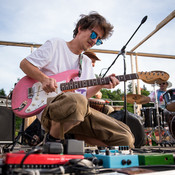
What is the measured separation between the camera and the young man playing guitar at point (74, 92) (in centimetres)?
136

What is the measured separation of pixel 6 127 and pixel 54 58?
6.13 ft

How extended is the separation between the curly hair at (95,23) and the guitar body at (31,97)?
1.91ft

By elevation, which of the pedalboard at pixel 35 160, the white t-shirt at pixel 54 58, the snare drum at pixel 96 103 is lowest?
the pedalboard at pixel 35 160

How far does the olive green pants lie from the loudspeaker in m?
1.82

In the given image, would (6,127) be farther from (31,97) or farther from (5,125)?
(31,97)

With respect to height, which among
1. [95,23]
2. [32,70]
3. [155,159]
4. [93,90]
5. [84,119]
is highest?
[95,23]

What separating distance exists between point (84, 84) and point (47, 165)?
1392 mm

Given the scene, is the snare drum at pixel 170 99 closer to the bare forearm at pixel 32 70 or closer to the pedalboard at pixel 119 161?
the bare forearm at pixel 32 70

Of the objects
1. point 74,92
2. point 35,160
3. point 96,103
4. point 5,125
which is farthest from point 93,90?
point 5,125

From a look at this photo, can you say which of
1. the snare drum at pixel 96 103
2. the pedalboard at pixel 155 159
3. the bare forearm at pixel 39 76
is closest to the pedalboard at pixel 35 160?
the pedalboard at pixel 155 159

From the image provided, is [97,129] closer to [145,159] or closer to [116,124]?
[116,124]

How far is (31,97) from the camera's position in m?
1.85

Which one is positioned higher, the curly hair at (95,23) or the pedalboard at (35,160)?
the curly hair at (95,23)

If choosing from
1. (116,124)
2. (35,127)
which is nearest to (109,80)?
(116,124)
